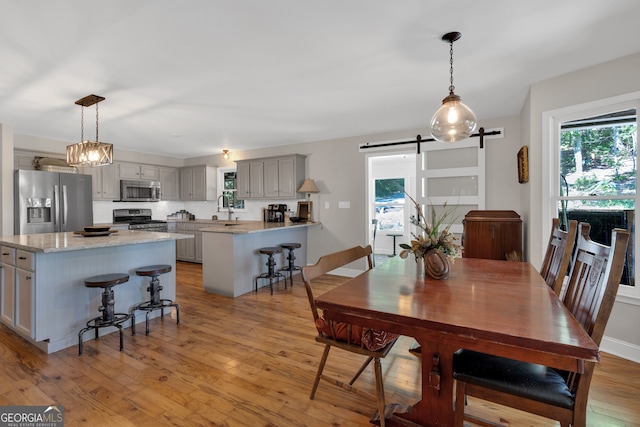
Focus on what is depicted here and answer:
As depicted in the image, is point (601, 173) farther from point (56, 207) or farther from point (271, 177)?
point (56, 207)

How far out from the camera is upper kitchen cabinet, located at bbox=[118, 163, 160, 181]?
5.91 m

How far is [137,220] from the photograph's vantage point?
6242 mm

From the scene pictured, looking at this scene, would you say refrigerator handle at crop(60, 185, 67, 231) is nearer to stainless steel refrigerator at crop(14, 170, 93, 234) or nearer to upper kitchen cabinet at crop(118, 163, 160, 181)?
stainless steel refrigerator at crop(14, 170, 93, 234)

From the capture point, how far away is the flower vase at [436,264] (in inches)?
69.2

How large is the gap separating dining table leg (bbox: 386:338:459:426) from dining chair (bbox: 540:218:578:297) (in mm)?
799

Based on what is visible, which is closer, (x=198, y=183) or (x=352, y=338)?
(x=352, y=338)

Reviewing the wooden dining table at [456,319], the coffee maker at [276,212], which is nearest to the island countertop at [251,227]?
the coffee maker at [276,212]

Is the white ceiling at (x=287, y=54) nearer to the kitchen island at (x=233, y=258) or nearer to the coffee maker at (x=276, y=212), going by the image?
the kitchen island at (x=233, y=258)

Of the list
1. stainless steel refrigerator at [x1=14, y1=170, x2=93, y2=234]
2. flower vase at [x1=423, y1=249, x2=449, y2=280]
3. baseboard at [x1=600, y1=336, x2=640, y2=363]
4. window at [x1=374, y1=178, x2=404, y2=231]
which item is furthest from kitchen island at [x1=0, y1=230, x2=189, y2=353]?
window at [x1=374, y1=178, x2=404, y2=231]

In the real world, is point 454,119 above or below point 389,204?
above

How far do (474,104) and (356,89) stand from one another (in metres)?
1.49

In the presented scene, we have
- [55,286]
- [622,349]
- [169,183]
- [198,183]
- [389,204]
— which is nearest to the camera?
[622,349]
